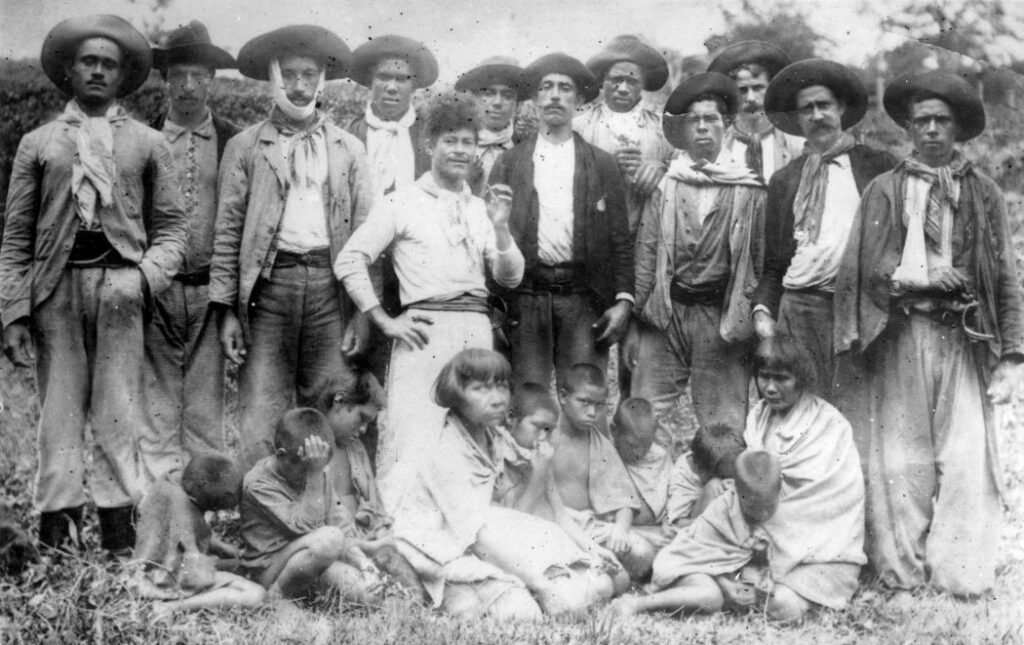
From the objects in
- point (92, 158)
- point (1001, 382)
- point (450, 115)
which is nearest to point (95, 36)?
point (92, 158)

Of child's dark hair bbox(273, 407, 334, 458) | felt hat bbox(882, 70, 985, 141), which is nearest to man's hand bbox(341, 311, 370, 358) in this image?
child's dark hair bbox(273, 407, 334, 458)

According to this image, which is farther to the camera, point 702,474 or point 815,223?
point 815,223

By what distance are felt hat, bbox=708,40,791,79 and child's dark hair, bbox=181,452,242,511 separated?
9.60ft

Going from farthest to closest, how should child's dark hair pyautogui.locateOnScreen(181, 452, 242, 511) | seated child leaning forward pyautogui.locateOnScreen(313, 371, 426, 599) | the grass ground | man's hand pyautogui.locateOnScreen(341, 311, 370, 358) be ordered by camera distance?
1. man's hand pyautogui.locateOnScreen(341, 311, 370, 358)
2. seated child leaning forward pyautogui.locateOnScreen(313, 371, 426, 599)
3. child's dark hair pyautogui.locateOnScreen(181, 452, 242, 511)
4. the grass ground

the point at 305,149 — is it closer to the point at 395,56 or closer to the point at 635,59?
the point at 395,56

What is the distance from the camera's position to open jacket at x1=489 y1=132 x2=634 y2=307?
6.10 m

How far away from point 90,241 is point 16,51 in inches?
39.4

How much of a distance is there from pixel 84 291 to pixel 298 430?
3.88 ft

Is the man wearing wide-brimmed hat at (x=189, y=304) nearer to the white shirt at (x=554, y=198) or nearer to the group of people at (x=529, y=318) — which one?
the group of people at (x=529, y=318)

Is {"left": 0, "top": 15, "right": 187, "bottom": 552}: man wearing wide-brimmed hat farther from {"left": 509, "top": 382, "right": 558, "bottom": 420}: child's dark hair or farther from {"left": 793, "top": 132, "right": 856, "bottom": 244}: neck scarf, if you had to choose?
{"left": 793, "top": 132, "right": 856, "bottom": 244}: neck scarf

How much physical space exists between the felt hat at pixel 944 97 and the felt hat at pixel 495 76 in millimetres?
1733

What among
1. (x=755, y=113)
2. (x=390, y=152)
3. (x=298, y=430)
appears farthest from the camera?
(x=755, y=113)

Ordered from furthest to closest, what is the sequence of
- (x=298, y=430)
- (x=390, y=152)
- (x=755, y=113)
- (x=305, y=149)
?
(x=755, y=113) → (x=390, y=152) → (x=305, y=149) → (x=298, y=430)

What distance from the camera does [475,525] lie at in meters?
5.79
